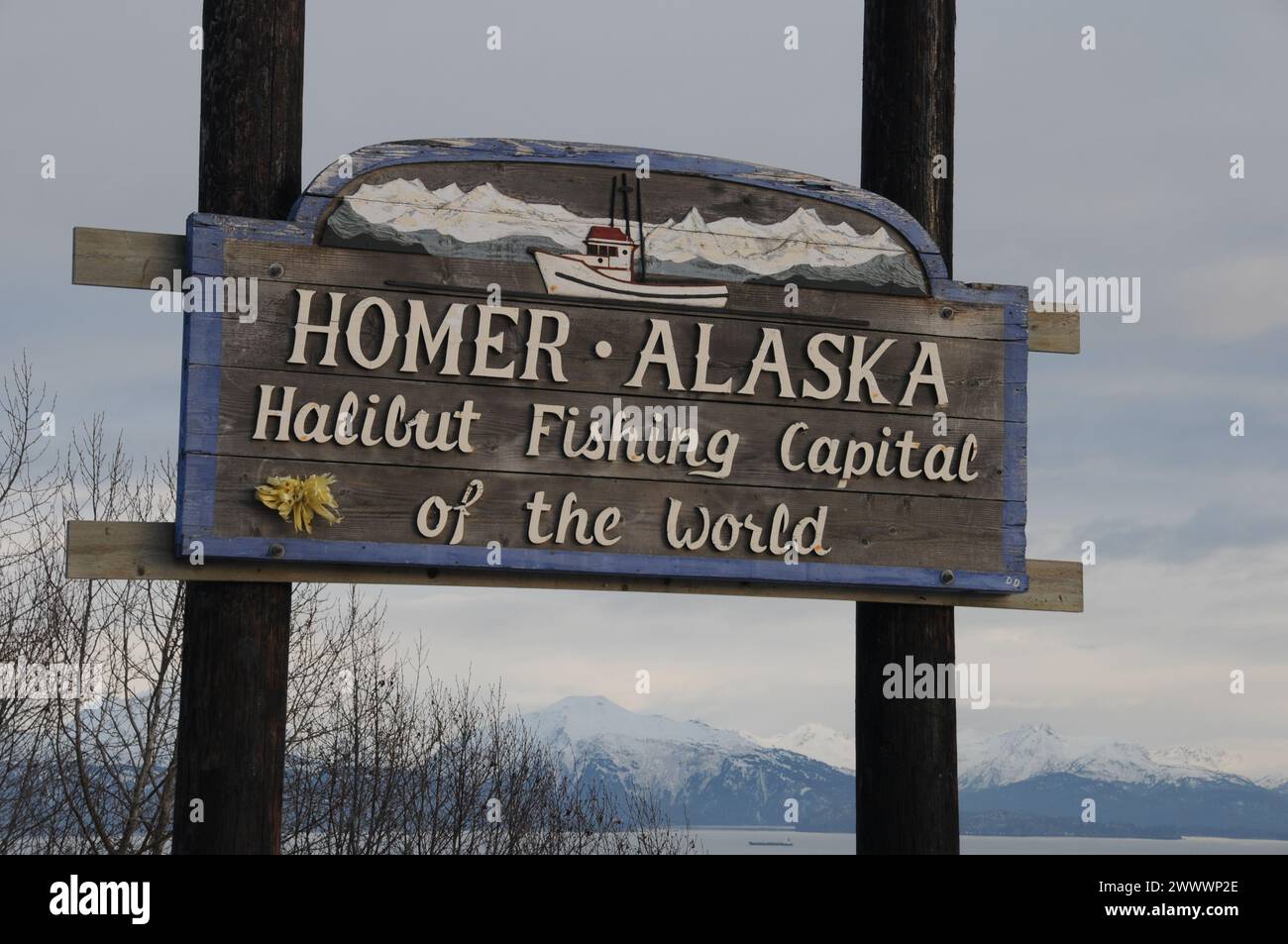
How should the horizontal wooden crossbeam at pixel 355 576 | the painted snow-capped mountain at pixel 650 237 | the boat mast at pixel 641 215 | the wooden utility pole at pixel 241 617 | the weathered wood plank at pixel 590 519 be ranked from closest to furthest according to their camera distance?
the wooden utility pole at pixel 241 617 → the horizontal wooden crossbeam at pixel 355 576 → the weathered wood plank at pixel 590 519 → the painted snow-capped mountain at pixel 650 237 → the boat mast at pixel 641 215

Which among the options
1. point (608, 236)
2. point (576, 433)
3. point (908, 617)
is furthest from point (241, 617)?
point (908, 617)

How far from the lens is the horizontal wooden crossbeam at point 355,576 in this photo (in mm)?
6617

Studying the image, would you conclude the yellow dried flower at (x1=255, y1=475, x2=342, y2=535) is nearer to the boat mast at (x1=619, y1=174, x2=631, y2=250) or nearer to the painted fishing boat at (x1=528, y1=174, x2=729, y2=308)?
the painted fishing boat at (x1=528, y1=174, x2=729, y2=308)

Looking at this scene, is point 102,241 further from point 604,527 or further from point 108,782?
point 108,782

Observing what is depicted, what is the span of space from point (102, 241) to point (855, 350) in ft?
11.7

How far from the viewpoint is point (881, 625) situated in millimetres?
7609

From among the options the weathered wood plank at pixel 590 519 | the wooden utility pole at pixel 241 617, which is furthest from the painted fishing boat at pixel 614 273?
the wooden utility pole at pixel 241 617

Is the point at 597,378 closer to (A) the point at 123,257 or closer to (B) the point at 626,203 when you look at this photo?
(B) the point at 626,203

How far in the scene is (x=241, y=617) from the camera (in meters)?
6.59

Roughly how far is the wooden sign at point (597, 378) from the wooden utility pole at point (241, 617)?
20 cm

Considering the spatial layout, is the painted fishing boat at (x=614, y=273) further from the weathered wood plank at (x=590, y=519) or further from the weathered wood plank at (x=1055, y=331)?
the weathered wood plank at (x=1055, y=331)

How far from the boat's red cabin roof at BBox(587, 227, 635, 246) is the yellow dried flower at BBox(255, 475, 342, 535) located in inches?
68.0
